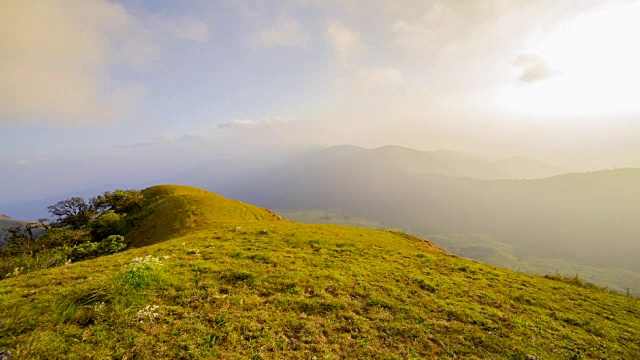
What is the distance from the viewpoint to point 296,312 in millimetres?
11461

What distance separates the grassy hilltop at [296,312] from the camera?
28.9ft

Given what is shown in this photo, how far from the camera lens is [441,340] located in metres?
10.6

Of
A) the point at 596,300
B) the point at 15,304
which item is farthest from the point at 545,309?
the point at 15,304

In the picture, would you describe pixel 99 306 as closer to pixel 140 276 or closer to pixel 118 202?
pixel 140 276

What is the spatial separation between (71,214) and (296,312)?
53489mm

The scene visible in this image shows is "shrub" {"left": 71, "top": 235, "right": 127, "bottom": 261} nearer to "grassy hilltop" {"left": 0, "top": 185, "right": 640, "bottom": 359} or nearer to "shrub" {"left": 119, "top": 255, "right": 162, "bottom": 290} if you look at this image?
"grassy hilltop" {"left": 0, "top": 185, "right": 640, "bottom": 359}

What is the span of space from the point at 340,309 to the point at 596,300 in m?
18.6

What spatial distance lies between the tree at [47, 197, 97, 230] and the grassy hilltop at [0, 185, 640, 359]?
120 ft

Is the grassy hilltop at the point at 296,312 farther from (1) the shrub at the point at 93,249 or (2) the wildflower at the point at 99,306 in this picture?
(1) the shrub at the point at 93,249

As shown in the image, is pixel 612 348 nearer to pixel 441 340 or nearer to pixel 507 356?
pixel 507 356

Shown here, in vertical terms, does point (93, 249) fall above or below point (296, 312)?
below

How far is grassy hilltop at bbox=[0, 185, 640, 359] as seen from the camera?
8.82 meters

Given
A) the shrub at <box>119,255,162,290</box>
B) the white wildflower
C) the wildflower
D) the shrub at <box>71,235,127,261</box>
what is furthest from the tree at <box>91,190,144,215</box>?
the white wildflower

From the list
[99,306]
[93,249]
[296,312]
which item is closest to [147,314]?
[99,306]
